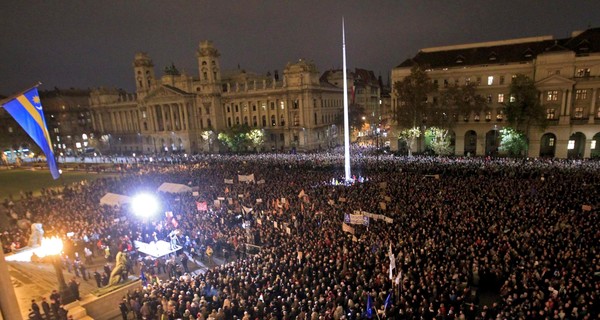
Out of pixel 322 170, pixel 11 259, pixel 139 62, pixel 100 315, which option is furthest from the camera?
pixel 139 62

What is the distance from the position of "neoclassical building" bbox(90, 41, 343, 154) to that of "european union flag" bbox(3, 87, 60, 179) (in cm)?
5330

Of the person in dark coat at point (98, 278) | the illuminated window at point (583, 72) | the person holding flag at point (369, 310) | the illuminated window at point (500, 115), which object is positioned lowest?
the person in dark coat at point (98, 278)

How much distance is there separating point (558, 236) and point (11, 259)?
25.5 meters

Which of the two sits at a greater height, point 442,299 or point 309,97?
point 309,97

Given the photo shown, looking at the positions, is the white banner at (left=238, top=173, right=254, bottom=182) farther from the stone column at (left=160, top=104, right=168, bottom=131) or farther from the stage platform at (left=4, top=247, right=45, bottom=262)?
the stone column at (left=160, top=104, right=168, bottom=131)

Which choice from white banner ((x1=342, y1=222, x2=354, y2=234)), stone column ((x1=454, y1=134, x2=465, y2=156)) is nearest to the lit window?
stone column ((x1=454, y1=134, x2=465, y2=156))

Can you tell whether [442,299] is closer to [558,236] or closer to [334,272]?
[334,272]

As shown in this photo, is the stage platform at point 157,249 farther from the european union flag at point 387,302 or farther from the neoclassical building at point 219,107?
the neoclassical building at point 219,107

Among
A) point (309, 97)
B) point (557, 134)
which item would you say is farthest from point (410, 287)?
point (309, 97)

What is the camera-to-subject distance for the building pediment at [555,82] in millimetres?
37944

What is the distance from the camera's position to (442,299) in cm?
1045

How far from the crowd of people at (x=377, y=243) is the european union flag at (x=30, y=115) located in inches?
259

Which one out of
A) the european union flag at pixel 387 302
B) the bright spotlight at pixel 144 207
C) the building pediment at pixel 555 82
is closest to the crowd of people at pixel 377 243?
the european union flag at pixel 387 302

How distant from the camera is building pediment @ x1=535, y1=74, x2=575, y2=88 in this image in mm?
37944
